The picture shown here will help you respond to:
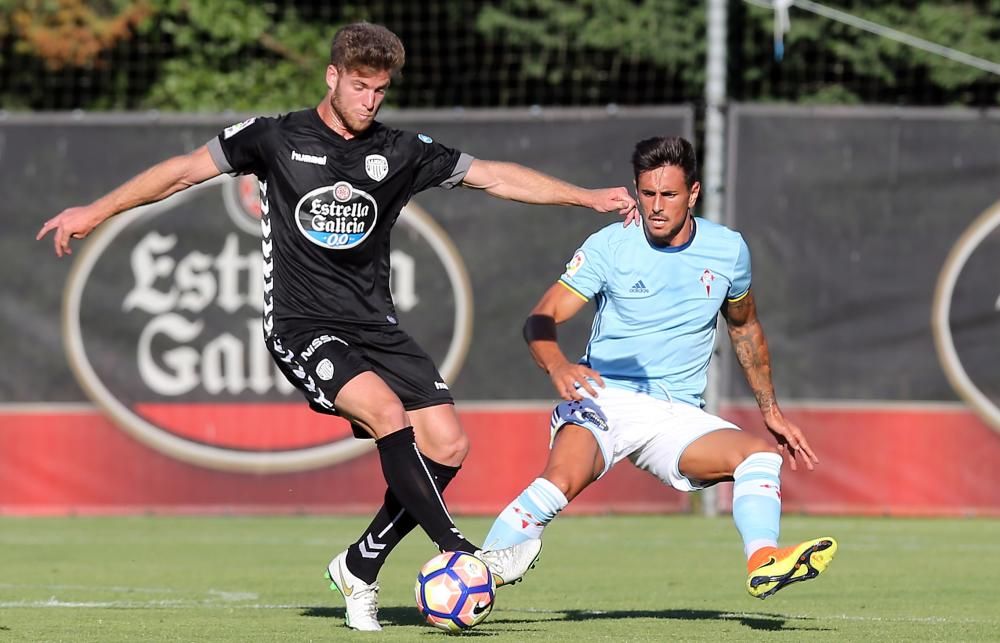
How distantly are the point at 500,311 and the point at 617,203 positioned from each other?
19.2 feet

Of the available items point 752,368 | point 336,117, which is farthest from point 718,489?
point 336,117

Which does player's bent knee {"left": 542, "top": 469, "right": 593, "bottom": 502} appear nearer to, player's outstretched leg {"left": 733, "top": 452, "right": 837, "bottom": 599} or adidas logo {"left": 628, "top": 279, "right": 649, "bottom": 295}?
player's outstretched leg {"left": 733, "top": 452, "right": 837, "bottom": 599}

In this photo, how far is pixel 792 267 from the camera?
12.5 meters

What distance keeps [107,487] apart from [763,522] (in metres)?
7.03

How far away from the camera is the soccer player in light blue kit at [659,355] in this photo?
7078 millimetres

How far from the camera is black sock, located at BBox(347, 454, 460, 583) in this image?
23.5 feet

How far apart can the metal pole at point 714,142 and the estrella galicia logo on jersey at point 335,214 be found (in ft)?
18.7

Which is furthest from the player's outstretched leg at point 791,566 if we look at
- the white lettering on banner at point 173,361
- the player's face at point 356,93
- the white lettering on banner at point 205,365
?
the white lettering on banner at point 173,361

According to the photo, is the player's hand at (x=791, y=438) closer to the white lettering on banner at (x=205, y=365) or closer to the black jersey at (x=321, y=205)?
the black jersey at (x=321, y=205)

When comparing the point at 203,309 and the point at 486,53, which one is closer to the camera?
the point at 203,309

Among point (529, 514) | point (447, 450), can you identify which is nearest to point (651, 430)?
point (529, 514)

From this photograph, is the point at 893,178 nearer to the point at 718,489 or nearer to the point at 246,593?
the point at 718,489

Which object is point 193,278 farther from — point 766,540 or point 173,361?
point 766,540

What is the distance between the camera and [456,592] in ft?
21.2
